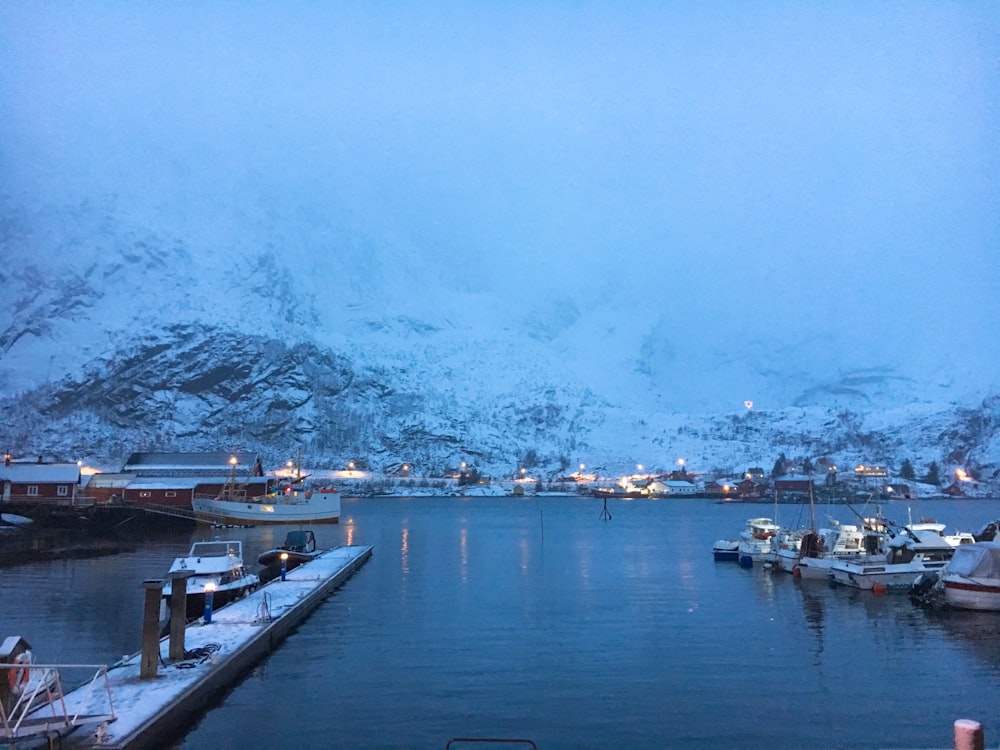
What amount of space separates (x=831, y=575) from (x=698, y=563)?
42.5 ft

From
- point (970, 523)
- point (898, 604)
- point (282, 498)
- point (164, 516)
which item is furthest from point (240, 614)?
point (970, 523)

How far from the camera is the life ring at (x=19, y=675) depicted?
1412 centimetres

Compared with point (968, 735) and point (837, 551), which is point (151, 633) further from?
point (837, 551)

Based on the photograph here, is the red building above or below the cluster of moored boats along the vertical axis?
above

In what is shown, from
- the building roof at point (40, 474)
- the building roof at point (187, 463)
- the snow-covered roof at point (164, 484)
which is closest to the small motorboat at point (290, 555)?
the building roof at point (40, 474)

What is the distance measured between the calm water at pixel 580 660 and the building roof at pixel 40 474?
41.9 metres

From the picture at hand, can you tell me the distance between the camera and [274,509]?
9681 cm

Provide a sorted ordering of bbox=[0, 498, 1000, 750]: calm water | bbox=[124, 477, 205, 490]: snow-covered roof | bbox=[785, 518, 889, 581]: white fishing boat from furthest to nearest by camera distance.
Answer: bbox=[124, 477, 205, 490]: snow-covered roof < bbox=[785, 518, 889, 581]: white fishing boat < bbox=[0, 498, 1000, 750]: calm water

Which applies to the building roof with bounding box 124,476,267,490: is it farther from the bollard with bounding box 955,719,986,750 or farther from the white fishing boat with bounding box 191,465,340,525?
the bollard with bounding box 955,719,986,750

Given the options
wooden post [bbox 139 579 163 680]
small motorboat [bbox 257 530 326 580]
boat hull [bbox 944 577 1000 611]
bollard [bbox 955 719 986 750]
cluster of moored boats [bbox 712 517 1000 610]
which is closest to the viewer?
bollard [bbox 955 719 986 750]

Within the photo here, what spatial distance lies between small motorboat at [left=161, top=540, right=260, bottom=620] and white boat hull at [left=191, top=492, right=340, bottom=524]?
56905mm

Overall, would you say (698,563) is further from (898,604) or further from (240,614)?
(240,614)

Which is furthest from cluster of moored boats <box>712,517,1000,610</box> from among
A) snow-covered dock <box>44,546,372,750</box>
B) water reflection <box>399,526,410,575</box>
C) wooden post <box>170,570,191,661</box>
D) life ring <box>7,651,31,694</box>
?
life ring <box>7,651,31,694</box>

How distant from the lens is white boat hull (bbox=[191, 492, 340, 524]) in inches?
3551
